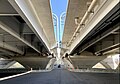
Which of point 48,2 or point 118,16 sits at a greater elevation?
point 48,2

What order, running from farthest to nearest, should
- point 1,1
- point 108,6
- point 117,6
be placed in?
point 1,1 → point 108,6 → point 117,6

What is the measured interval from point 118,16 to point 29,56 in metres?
33.5

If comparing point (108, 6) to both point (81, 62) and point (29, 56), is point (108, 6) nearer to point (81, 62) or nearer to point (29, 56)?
point (29, 56)

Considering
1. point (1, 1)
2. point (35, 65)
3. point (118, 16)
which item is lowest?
point (35, 65)

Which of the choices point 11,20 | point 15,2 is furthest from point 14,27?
point 15,2

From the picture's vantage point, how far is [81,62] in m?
51.4

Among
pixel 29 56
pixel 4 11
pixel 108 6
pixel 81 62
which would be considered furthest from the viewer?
pixel 81 62

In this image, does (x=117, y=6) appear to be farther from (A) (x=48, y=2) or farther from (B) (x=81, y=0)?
(A) (x=48, y=2)

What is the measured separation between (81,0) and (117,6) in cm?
531

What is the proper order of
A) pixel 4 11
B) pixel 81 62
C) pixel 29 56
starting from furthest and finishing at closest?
pixel 81 62, pixel 29 56, pixel 4 11

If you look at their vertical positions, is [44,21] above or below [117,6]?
above

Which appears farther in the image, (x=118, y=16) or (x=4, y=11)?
(x=4, y=11)

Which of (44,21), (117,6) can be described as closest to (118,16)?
(117,6)

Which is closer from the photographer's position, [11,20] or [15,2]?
[15,2]
